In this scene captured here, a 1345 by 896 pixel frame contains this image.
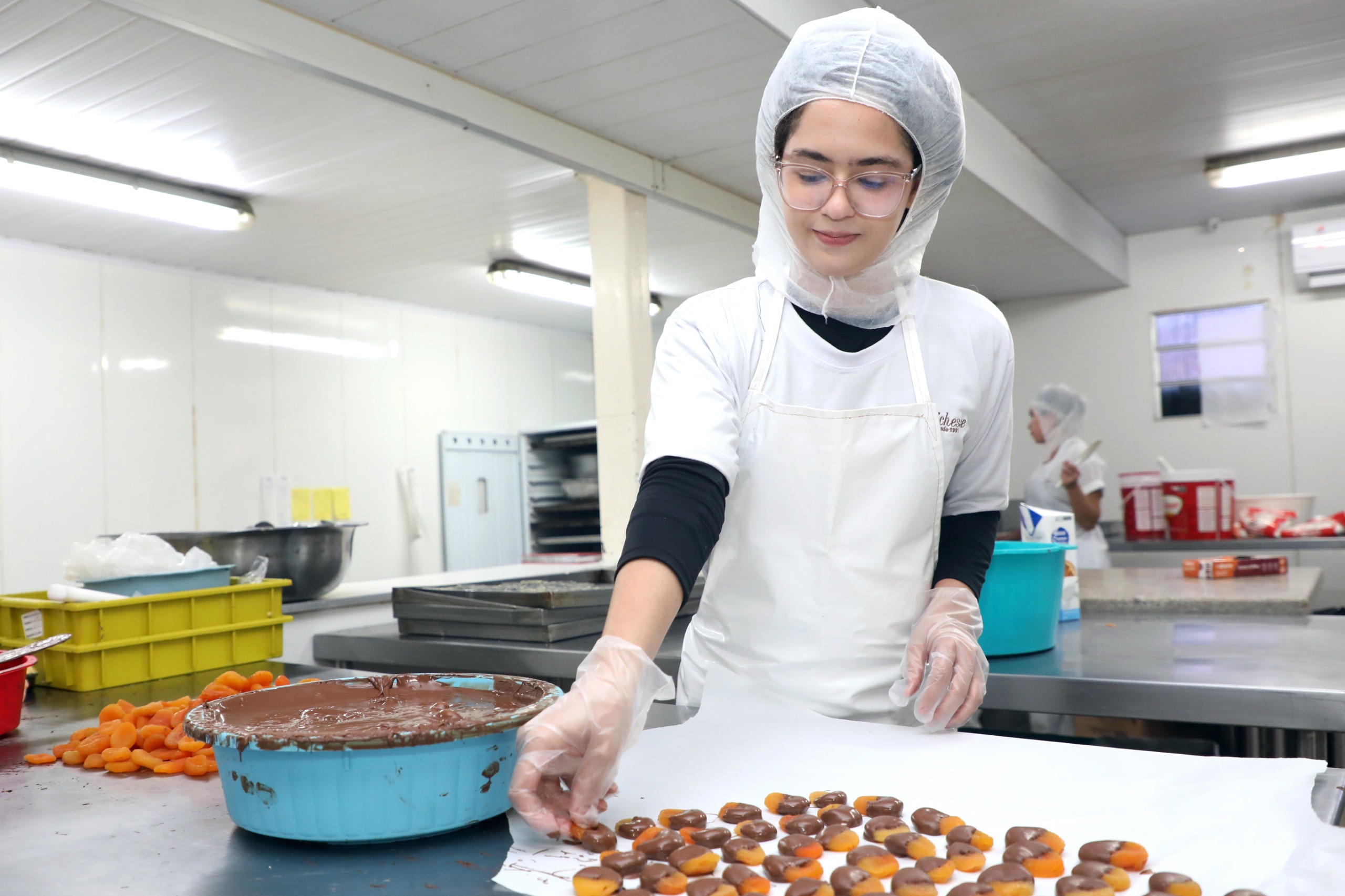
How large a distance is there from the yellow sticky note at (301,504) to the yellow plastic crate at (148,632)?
3.67 meters

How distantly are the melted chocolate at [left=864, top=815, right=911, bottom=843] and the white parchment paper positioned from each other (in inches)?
1.6

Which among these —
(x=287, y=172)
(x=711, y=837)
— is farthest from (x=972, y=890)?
(x=287, y=172)

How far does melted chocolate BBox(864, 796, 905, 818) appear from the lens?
3.32 feet

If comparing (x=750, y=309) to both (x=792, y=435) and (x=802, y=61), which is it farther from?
(x=802, y=61)

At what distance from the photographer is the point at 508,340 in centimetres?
738

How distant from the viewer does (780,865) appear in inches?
35.0

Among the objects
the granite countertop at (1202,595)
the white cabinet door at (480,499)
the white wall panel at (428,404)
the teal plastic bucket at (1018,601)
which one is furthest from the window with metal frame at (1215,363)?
the teal plastic bucket at (1018,601)

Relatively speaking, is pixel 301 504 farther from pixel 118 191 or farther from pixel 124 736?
pixel 124 736

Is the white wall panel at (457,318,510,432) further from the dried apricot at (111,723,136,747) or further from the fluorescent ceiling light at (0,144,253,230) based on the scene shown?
the dried apricot at (111,723,136,747)

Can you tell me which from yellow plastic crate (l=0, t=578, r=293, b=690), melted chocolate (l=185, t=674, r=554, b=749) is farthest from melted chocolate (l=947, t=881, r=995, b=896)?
yellow plastic crate (l=0, t=578, r=293, b=690)

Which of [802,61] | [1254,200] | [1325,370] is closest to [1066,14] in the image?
[802,61]

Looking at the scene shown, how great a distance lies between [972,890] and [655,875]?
0.27m

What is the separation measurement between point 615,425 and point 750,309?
263 cm

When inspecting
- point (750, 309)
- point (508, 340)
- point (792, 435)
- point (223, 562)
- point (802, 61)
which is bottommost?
point (223, 562)
